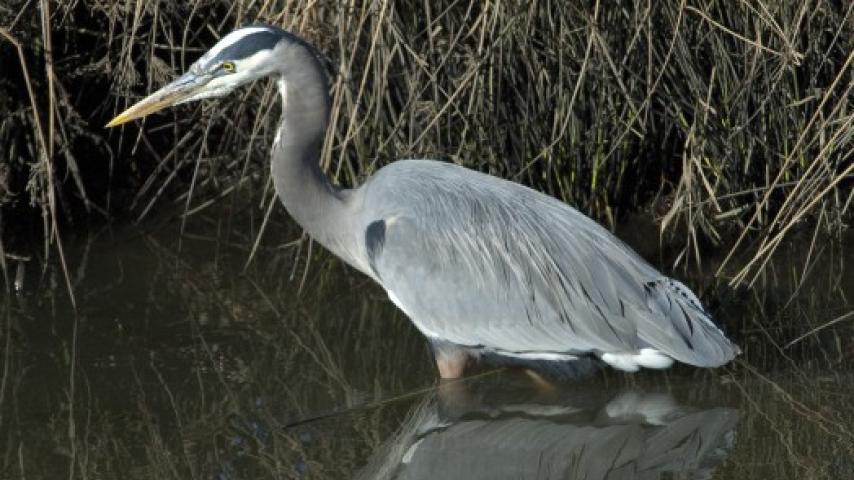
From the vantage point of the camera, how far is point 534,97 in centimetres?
571

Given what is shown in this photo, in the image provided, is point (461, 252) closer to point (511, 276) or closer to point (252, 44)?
point (511, 276)

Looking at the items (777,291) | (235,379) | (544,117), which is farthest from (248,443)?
(777,291)

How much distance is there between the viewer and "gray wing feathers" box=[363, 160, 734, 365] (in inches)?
184

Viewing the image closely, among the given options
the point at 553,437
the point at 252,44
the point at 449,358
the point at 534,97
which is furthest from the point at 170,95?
the point at 553,437

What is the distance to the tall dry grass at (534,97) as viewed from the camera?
17.4 feet

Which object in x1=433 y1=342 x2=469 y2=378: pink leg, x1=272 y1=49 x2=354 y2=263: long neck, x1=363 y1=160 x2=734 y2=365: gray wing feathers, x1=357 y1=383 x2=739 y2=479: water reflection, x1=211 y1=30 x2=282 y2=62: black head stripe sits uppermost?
x1=211 y1=30 x2=282 y2=62: black head stripe

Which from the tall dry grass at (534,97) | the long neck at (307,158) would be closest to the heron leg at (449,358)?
the long neck at (307,158)

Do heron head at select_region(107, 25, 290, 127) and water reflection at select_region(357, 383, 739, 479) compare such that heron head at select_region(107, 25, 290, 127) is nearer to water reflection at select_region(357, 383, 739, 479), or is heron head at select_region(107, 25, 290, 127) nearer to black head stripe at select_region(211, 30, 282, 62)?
black head stripe at select_region(211, 30, 282, 62)

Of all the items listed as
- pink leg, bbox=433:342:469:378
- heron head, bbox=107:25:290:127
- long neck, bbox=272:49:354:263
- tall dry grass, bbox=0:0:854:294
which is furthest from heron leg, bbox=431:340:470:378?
heron head, bbox=107:25:290:127

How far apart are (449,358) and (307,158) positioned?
2.74ft

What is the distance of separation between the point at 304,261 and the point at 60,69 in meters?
1.31

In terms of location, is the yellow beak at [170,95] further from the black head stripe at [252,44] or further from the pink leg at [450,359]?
the pink leg at [450,359]

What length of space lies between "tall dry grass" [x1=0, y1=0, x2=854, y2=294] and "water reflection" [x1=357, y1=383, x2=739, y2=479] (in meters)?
0.78

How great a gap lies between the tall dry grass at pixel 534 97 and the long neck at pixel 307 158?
1.02 feet
